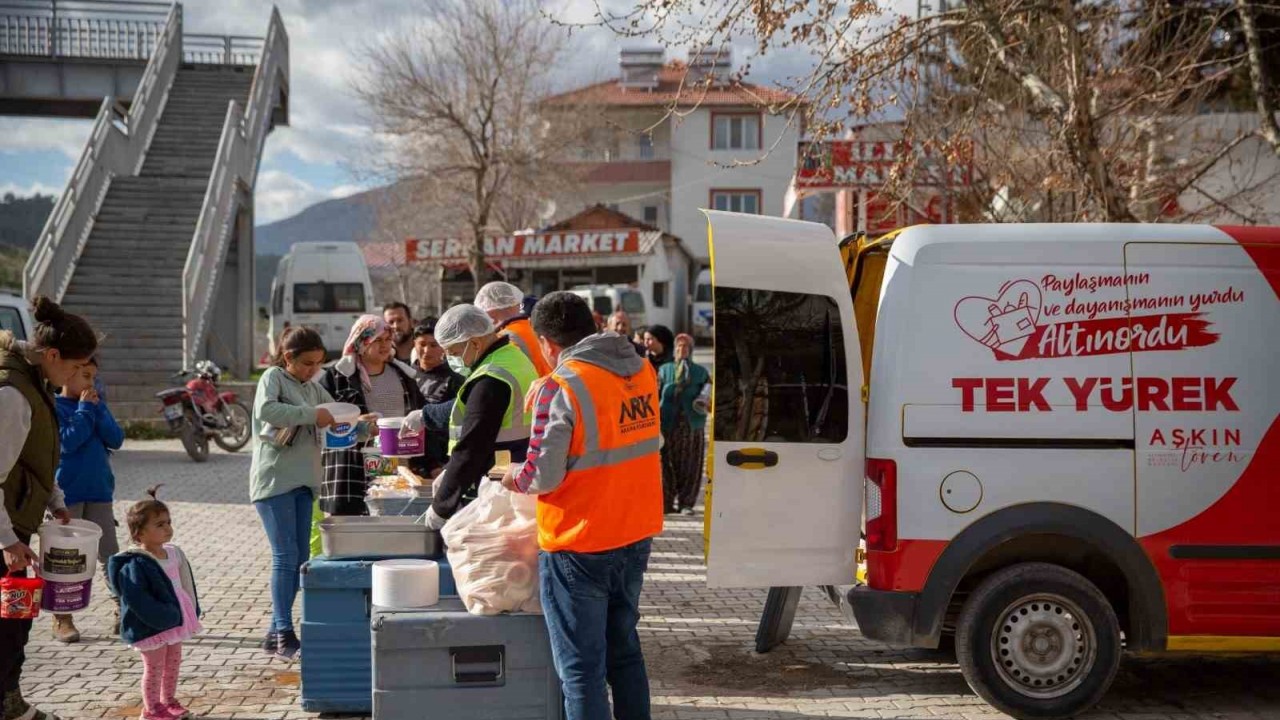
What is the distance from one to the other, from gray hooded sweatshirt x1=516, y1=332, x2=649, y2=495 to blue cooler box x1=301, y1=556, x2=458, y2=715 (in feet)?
3.43

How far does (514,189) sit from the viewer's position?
44.7 meters

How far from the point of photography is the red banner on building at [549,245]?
132ft

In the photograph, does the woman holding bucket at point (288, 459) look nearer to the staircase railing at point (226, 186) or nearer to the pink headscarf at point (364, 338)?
the pink headscarf at point (364, 338)

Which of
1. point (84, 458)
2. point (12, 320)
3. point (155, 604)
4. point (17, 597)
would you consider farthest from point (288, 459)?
point (12, 320)

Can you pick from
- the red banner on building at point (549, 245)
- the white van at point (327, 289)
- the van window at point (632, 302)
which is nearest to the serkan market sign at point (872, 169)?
the white van at point (327, 289)

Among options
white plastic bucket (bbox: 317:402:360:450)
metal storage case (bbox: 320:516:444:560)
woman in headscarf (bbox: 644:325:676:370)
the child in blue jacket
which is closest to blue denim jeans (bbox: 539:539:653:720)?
metal storage case (bbox: 320:516:444:560)

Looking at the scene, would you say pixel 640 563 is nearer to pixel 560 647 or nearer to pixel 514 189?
pixel 560 647

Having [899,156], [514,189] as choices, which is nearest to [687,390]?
[899,156]

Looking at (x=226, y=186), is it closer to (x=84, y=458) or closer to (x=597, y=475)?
(x=84, y=458)

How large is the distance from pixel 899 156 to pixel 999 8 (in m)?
1.54

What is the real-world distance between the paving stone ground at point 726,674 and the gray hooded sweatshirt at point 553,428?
185 cm

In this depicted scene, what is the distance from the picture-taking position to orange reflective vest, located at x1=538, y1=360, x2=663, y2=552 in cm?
482

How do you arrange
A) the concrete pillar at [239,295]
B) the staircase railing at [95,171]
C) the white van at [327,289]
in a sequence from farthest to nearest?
1. the white van at [327,289]
2. the concrete pillar at [239,295]
3. the staircase railing at [95,171]

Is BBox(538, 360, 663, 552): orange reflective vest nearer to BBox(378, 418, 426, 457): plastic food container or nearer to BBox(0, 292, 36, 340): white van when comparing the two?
BBox(378, 418, 426, 457): plastic food container
